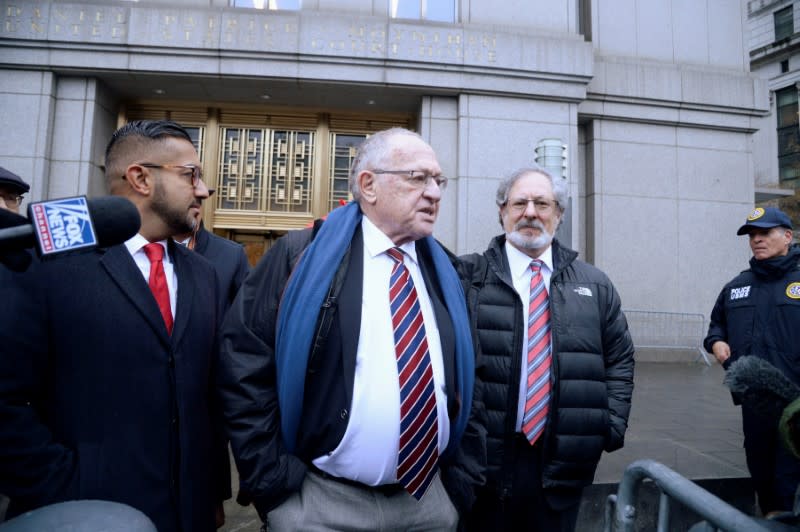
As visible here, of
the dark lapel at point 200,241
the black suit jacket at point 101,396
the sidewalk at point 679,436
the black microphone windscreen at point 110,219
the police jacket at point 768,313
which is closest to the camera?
the black microphone windscreen at point 110,219

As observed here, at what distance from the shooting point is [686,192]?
36.1 ft

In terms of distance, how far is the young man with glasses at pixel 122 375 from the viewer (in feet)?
4.96

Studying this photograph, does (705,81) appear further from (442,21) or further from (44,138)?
(44,138)

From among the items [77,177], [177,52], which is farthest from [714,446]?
[77,177]

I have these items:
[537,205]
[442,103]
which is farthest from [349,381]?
[442,103]

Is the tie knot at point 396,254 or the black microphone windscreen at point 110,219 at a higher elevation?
the tie knot at point 396,254

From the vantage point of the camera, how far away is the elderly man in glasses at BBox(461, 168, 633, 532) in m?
2.40

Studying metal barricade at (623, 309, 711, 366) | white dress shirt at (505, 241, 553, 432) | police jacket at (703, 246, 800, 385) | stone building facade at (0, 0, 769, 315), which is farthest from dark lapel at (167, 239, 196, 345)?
metal barricade at (623, 309, 711, 366)

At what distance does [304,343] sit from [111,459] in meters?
0.72

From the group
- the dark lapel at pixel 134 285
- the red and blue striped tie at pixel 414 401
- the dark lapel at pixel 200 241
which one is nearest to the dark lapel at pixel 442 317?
the red and blue striped tie at pixel 414 401

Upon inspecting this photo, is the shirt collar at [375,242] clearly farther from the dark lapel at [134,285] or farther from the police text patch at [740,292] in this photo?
the police text patch at [740,292]

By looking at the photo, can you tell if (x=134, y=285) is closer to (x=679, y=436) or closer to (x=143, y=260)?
(x=143, y=260)

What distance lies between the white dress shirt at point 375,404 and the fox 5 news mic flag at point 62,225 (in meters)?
1.07

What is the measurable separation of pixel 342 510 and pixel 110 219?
128 cm
